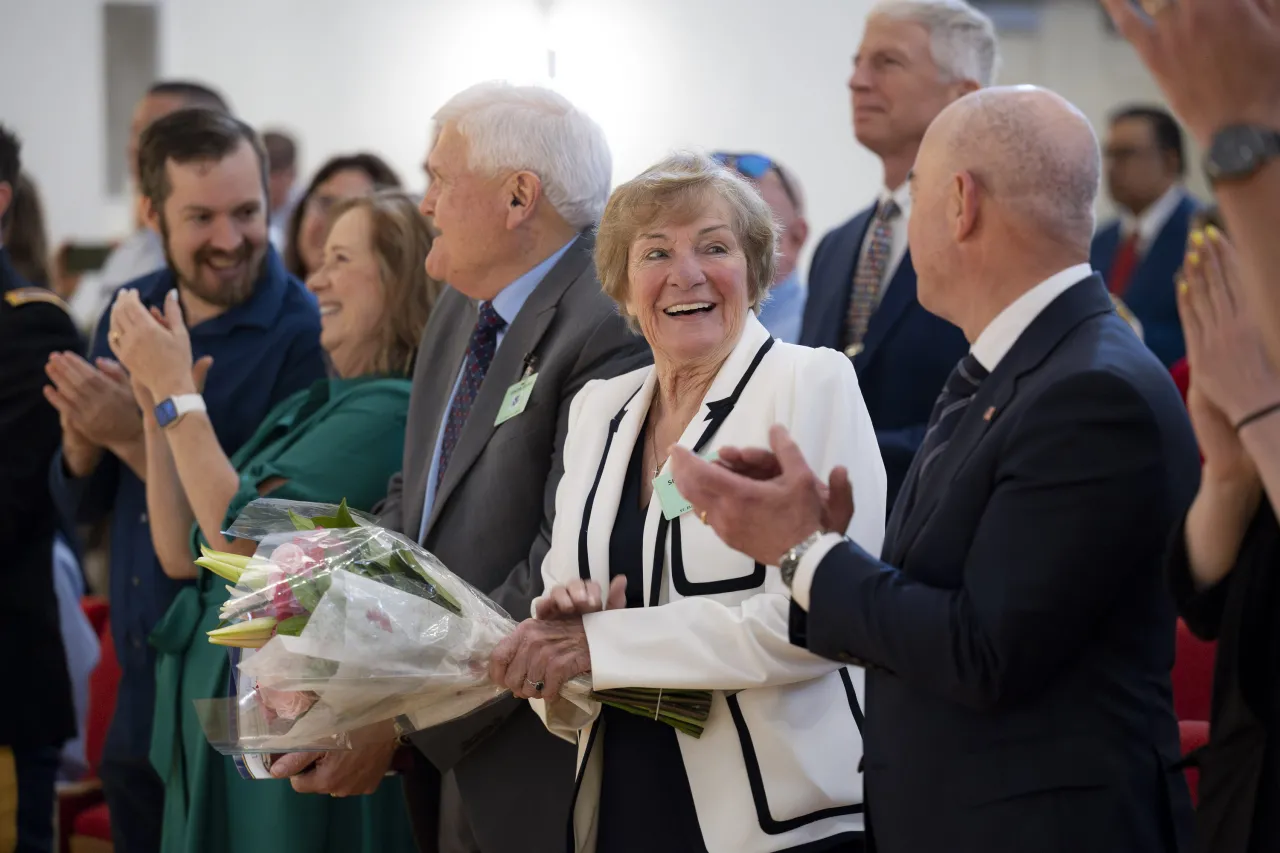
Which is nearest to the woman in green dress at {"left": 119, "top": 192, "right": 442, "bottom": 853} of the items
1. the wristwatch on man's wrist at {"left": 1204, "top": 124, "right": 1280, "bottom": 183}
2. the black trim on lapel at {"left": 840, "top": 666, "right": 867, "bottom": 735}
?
the black trim on lapel at {"left": 840, "top": 666, "right": 867, "bottom": 735}

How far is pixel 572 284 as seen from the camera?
2.68 meters

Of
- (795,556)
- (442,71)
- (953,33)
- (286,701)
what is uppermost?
(442,71)

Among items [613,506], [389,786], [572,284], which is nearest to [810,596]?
[613,506]

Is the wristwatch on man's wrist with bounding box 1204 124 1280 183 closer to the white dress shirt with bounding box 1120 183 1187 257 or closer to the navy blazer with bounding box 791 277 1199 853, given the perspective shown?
the navy blazer with bounding box 791 277 1199 853

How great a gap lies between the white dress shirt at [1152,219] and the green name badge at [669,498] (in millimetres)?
4813

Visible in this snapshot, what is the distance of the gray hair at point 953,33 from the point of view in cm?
345

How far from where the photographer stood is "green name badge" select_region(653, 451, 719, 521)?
6.89 ft

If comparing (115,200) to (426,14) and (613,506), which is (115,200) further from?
(613,506)

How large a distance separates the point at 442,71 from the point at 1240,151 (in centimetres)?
778

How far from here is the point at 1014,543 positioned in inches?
61.9

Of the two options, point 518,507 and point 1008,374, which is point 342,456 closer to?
point 518,507

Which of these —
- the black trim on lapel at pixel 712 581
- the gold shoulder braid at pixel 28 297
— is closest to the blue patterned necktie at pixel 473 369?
the black trim on lapel at pixel 712 581

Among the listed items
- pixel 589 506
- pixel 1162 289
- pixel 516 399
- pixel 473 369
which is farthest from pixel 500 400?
pixel 1162 289

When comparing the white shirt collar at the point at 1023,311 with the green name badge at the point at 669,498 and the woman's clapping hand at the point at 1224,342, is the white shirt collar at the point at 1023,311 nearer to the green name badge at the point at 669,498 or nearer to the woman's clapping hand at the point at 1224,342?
the woman's clapping hand at the point at 1224,342
